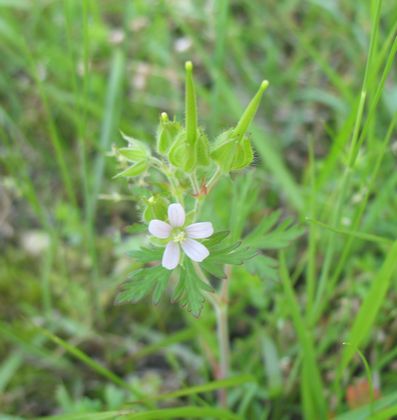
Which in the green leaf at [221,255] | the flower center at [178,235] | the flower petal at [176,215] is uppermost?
the flower petal at [176,215]

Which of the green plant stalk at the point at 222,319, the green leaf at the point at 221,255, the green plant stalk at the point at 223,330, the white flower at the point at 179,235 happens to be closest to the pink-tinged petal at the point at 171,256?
the white flower at the point at 179,235

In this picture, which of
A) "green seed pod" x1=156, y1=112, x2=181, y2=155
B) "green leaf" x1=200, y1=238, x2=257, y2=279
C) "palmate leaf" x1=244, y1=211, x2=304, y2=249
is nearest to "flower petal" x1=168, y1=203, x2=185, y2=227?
"green leaf" x1=200, y1=238, x2=257, y2=279

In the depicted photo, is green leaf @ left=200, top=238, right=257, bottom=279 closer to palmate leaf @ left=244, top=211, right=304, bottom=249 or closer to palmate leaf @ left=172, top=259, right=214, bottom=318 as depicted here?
palmate leaf @ left=172, top=259, right=214, bottom=318

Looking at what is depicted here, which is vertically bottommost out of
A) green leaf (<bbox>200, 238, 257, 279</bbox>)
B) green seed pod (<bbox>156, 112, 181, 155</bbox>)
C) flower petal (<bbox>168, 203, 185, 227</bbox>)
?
green leaf (<bbox>200, 238, 257, 279</bbox>)

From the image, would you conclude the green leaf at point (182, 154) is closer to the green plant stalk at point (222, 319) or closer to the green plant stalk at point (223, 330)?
the green plant stalk at point (222, 319)

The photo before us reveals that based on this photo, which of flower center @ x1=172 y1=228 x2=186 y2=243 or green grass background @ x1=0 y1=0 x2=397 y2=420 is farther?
green grass background @ x1=0 y1=0 x2=397 y2=420

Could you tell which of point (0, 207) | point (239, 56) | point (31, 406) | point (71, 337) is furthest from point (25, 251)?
point (239, 56)

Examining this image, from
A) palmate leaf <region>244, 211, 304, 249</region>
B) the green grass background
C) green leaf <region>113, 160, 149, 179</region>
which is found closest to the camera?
green leaf <region>113, 160, 149, 179</region>
